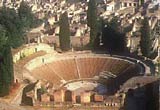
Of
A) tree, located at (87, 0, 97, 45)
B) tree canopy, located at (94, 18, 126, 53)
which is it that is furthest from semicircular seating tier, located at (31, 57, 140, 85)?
tree, located at (87, 0, 97, 45)

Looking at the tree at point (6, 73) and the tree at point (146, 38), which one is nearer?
the tree at point (6, 73)

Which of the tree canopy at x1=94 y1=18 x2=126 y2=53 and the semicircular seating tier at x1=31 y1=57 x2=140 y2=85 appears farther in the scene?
the tree canopy at x1=94 y1=18 x2=126 y2=53

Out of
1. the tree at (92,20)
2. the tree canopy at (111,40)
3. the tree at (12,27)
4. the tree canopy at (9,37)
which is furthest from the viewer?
the tree at (92,20)

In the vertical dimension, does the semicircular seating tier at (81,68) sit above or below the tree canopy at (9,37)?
below

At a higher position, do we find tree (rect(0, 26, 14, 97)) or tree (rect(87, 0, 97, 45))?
tree (rect(87, 0, 97, 45))

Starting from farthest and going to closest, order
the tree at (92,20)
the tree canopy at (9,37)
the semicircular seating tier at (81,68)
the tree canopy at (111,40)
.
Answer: the tree at (92,20) → the tree canopy at (111,40) → the semicircular seating tier at (81,68) → the tree canopy at (9,37)

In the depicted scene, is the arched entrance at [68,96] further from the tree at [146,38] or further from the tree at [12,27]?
the tree at [146,38]

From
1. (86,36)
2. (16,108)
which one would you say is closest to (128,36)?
(86,36)

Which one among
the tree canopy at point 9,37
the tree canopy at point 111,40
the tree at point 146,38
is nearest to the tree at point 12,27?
the tree canopy at point 9,37

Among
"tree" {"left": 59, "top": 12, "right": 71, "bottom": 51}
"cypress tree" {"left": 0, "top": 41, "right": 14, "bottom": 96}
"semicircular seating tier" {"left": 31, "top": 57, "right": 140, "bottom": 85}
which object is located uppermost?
"tree" {"left": 59, "top": 12, "right": 71, "bottom": 51}

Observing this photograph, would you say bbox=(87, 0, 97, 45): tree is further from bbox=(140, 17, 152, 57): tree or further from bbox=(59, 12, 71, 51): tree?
bbox=(140, 17, 152, 57): tree

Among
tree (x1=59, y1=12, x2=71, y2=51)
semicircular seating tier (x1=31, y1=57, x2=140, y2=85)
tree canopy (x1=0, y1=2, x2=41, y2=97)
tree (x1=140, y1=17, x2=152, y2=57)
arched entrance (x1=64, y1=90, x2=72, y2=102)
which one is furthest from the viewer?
tree (x1=59, y1=12, x2=71, y2=51)
